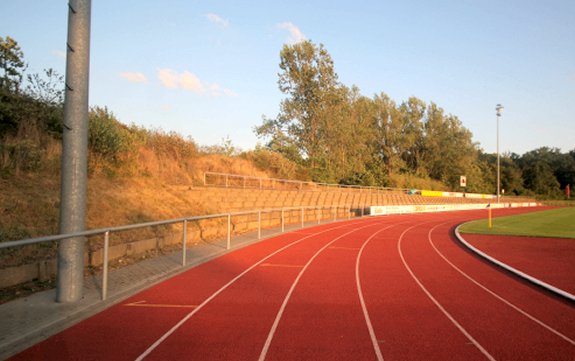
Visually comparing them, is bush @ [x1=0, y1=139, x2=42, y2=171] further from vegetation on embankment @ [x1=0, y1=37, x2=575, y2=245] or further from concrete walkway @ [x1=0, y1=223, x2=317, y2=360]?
concrete walkway @ [x1=0, y1=223, x2=317, y2=360]

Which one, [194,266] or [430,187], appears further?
[430,187]

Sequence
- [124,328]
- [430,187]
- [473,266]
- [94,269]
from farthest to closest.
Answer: [430,187]
[473,266]
[94,269]
[124,328]

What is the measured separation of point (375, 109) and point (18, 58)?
180 feet

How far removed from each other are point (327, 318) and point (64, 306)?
3.73 meters

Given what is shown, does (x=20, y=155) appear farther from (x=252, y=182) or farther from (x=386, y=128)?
(x=386, y=128)

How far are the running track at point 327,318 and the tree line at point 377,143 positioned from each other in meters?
27.7

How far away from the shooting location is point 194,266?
10234 mm

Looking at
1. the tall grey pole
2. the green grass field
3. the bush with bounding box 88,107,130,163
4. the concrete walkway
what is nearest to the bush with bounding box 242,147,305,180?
the green grass field

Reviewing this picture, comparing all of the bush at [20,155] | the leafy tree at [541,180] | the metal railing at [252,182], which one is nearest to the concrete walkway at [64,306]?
the bush at [20,155]

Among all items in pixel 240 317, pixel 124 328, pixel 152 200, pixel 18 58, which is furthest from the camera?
pixel 18 58

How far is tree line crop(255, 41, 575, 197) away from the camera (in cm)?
4022

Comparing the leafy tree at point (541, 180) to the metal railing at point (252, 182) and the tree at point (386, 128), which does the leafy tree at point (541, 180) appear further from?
the metal railing at point (252, 182)

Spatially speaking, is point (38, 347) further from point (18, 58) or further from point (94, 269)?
point (18, 58)

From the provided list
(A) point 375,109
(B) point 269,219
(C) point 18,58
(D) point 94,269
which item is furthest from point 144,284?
(A) point 375,109
